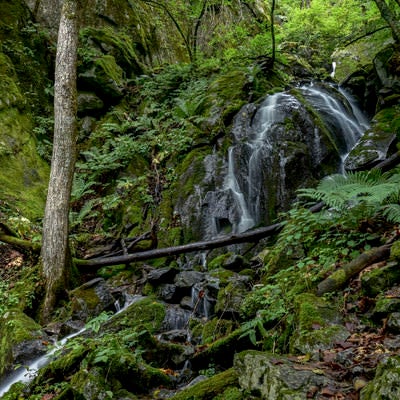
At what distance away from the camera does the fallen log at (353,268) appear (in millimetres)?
3131

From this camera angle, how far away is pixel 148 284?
6.16 metres

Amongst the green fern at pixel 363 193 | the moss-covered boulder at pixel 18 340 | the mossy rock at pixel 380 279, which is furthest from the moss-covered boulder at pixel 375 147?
the moss-covered boulder at pixel 18 340

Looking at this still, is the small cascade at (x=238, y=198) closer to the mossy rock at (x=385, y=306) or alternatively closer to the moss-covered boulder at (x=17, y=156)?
the moss-covered boulder at (x=17, y=156)

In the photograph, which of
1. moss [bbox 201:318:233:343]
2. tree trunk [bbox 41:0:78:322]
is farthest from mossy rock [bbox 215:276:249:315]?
tree trunk [bbox 41:0:78:322]

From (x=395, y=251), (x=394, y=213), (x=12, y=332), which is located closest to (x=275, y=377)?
(x=395, y=251)

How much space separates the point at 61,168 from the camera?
589 centimetres

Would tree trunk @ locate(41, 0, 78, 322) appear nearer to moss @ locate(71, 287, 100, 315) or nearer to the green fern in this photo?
moss @ locate(71, 287, 100, 315)

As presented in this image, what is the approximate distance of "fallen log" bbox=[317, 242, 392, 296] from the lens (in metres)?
3.13

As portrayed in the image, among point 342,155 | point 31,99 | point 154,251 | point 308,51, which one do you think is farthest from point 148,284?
point 308,51

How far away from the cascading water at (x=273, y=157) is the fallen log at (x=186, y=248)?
879mm

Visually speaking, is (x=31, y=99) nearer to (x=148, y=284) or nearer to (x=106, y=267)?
(x=106, y=267)

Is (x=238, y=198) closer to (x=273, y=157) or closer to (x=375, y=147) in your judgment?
(x=273, y=157)

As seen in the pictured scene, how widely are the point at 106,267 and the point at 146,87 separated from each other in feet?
24.7

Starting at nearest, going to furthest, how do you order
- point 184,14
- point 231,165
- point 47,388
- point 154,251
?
point 47,388 < point 154,251 < point 231,165 < point 184,14
